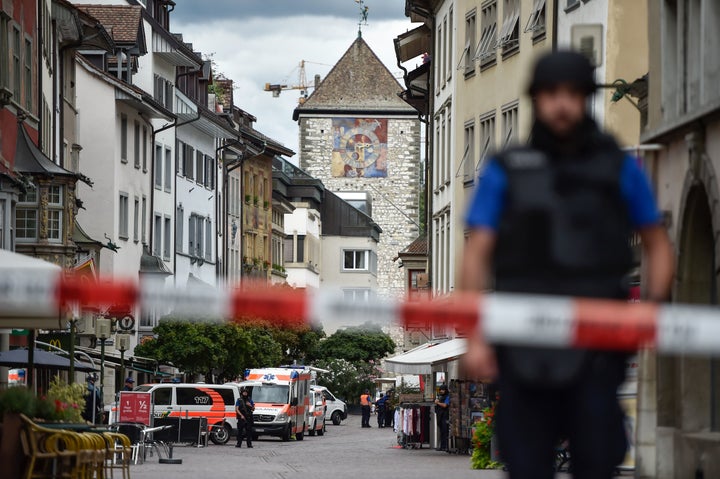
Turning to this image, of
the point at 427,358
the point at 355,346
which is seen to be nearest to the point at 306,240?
the point at 355,346

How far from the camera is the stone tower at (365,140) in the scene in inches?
5172

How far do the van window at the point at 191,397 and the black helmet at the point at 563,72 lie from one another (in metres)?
43.5

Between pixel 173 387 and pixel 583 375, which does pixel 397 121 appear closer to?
pixel 173 387

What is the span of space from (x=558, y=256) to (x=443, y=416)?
3486cm

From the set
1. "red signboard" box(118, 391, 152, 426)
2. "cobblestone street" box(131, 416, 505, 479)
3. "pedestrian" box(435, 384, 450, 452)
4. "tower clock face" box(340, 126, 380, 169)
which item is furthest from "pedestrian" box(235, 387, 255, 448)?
"tower clock face" box(340, 126, 380, 169)

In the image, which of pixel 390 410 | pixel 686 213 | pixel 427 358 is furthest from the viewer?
pixel 390 410

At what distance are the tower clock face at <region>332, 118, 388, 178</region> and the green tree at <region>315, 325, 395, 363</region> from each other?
22.7 meters

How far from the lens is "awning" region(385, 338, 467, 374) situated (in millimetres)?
37625

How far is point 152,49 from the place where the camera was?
6956cm

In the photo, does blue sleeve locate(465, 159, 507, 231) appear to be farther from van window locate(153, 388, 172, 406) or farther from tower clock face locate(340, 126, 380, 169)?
tower clock face locate(340, 126, 380, 169)

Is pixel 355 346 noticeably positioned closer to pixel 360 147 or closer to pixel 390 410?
pixel 360 147

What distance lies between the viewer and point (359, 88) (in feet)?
434

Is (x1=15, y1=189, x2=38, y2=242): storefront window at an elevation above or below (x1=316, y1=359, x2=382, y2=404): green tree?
above

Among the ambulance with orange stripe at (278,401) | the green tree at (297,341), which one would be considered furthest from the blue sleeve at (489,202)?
the green tree at (297,341)
